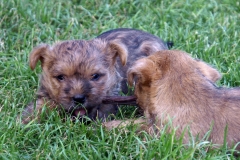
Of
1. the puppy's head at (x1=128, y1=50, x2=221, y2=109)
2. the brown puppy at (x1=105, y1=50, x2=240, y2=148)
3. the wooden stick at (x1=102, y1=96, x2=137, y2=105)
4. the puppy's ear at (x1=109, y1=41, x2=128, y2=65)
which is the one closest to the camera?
the brown puppy at (x1=105, y1=50, x2=240, y2=148)

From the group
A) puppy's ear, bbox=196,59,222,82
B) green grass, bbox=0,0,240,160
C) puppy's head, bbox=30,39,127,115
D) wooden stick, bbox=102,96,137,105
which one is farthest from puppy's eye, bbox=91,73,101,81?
puppy's ear, bbox=196,59,222,82

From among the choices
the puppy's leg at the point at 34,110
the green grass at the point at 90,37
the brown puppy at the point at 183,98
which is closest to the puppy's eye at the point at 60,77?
the puppy's leg at the point at 34,110

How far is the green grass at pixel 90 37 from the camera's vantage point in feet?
13.1

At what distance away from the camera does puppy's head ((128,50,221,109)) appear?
4328mm

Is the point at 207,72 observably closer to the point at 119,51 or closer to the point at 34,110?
the point at 119,51

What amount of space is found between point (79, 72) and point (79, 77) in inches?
1.9

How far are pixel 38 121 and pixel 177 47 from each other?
224 cm

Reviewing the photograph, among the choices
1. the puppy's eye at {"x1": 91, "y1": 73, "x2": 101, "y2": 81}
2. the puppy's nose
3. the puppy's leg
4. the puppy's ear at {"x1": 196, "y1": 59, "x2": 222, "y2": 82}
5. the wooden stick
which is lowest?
the puppy's leg

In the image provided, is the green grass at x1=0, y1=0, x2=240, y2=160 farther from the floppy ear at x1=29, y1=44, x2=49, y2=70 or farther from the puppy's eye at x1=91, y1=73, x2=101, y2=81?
the puppy's eye at x1=91, y1=73, x2=101, y2=81

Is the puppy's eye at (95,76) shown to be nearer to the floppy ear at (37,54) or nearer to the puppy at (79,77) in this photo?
the puppy at (79,77)

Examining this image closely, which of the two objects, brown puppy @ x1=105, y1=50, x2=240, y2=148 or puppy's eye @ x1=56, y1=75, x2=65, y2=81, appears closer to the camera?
brown puppy @ x1=105, y1=50, x2=240, y2=148

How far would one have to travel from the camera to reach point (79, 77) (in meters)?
4.75

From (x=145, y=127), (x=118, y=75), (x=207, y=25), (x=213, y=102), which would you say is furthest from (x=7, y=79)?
(x=207, y=25)

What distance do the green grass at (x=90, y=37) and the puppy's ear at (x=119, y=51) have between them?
3.00 ft
